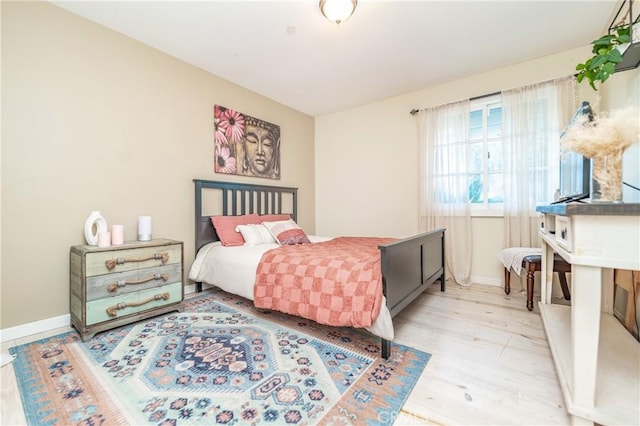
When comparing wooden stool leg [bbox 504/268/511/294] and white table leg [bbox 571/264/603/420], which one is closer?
white table leg [bbox 571/264/603/420]

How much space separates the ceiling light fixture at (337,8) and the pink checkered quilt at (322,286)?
1.86 metres

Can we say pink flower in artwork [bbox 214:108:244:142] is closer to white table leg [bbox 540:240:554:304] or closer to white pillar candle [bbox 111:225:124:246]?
white pillar candle [bbox 111:225:124:246]

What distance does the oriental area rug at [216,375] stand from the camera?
47.2 inches

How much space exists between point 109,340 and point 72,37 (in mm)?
2434

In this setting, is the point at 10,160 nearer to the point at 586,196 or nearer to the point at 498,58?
the point at 586,196

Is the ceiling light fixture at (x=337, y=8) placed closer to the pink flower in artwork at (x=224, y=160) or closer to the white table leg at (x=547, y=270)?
the pink flower in artwork at (x=224, y=160)

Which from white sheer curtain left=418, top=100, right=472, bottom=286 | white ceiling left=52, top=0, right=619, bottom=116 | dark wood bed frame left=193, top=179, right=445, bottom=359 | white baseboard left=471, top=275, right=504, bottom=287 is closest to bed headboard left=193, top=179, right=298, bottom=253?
dark wood bed frame left=193, top=179, right=445, bottom=359

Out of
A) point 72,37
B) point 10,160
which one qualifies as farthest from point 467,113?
point 10,160

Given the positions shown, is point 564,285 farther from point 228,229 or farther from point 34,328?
point 34,328

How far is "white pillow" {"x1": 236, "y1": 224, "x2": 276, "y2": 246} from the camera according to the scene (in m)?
2.94

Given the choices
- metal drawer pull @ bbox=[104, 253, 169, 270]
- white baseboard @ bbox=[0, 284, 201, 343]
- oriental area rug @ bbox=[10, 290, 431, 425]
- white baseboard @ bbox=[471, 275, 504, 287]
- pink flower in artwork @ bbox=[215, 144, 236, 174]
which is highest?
pink flower in artwork @ bbox=[215, 144, 236, 174]

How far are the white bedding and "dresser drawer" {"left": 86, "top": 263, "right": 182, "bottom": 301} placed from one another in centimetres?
36

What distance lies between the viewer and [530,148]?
2879mm

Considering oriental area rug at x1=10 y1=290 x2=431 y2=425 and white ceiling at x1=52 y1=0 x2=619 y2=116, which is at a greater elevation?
white ceiling at x1=52 y1=0 x2=619 y2=116
